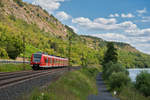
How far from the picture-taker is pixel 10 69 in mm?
36344

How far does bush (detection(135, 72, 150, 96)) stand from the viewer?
58003 mm

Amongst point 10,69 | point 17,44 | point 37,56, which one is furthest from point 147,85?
point 17,44

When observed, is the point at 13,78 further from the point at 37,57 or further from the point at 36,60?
the point at 37,57

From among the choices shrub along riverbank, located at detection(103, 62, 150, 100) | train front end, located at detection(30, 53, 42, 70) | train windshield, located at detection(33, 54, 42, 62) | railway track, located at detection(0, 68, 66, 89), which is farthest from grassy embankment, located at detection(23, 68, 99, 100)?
shrub along riverbank, located at detection(103, 62, 150, 100)

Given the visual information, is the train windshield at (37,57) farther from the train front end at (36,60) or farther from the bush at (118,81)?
the bush at (118,81)

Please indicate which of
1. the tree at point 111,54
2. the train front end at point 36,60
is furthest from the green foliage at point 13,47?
the train front end at point 36,60

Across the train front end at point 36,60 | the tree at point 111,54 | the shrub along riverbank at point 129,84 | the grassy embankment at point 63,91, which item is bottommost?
the shrub along riverbank at point 129,84

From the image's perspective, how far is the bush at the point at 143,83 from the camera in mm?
58003

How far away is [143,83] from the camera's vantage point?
6128 cm

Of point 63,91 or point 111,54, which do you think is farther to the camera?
point 111,54

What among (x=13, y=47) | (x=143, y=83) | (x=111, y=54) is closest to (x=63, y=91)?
(x=143, y=83)

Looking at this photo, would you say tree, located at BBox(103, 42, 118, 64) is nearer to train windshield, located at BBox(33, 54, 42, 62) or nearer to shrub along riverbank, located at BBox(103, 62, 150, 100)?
shrub along riverbank, located at BBox(103, 62, 150, 100)

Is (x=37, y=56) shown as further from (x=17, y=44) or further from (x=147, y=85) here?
(x=17, y=44)

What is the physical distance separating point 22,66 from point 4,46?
50322mm
